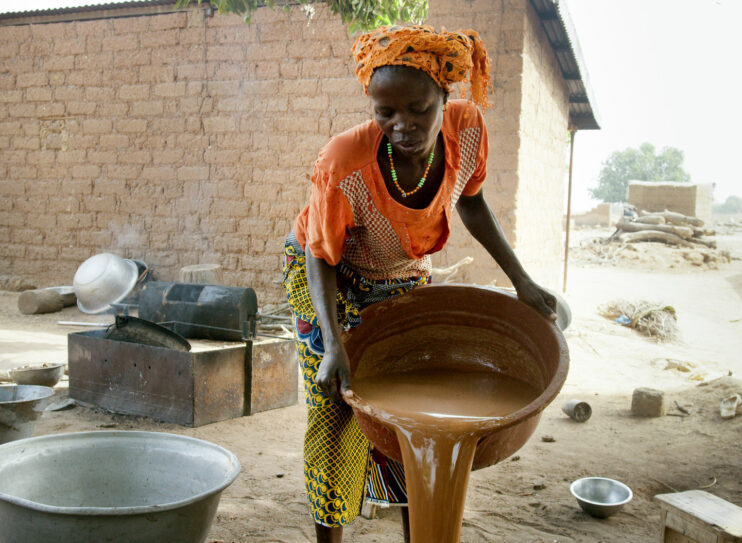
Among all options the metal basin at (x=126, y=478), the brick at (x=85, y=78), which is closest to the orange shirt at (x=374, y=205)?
the metal basin at (x=126, y=478)

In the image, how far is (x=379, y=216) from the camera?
1.84m

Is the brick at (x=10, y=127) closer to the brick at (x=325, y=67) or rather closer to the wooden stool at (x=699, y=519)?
the brick at (x=325, y=67)

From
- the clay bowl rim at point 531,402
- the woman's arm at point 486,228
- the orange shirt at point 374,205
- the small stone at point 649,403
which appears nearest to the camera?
the clay bowl rim at point 531,402

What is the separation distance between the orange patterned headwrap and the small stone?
331cm

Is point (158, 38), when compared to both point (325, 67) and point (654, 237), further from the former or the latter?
point (654, 237)

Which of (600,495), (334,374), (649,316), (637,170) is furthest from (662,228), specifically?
(637,170)

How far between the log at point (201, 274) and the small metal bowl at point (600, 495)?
4.87 m

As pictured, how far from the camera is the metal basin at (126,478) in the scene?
1.62m

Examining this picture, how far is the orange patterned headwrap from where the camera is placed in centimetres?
162

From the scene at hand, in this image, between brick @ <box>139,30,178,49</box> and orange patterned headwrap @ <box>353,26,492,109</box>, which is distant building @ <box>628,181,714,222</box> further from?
orange patterned headwrap @ <box>353,26,492,109</box>

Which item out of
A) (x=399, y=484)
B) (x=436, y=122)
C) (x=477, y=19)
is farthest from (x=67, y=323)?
(x=436, y=122)

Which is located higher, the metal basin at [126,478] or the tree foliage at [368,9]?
the tree foliage at [368,9]

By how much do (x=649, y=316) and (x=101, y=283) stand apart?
6.29m

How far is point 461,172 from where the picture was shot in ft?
6.55
